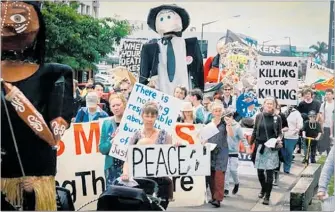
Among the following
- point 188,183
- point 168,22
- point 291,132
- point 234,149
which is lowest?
point 188,183

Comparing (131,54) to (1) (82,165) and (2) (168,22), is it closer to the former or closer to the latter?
(2) (168,22)

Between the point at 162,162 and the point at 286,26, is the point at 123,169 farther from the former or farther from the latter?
the point at 286,26

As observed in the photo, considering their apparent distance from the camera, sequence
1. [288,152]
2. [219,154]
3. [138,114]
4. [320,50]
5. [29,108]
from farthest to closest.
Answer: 1. [288,152]
2. [219,154]
3. [138,114]
4. [320,50]
5. [29,108]

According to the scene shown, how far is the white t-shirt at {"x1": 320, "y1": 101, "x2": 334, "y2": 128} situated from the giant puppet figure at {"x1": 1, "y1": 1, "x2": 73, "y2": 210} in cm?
212

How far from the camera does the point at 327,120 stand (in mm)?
8531

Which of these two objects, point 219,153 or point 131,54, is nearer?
point 131,54

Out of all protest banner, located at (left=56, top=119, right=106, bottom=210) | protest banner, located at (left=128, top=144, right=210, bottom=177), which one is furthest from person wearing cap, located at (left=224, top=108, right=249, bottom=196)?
protest banner, located at (left=56, top=119, right=106, bottom=210)

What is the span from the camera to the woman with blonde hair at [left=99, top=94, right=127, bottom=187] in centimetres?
853

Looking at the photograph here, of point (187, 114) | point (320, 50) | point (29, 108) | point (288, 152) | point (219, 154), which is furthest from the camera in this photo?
point (288, 152)

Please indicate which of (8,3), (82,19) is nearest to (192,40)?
(82,19)

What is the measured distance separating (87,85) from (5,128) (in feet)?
2.59

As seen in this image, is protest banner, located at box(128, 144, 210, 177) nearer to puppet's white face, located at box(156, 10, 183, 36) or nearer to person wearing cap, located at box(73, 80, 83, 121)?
person wearing cap, located at box(73, 80, 83, 121)

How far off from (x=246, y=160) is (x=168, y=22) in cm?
139

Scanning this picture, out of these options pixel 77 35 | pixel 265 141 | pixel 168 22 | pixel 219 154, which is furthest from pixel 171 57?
pixel 265 141
